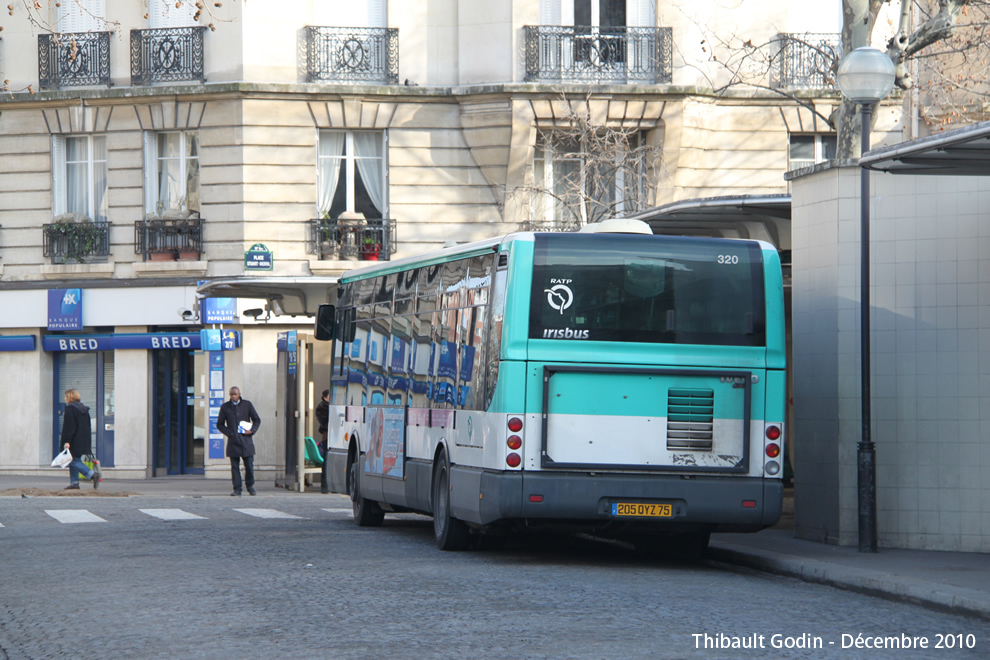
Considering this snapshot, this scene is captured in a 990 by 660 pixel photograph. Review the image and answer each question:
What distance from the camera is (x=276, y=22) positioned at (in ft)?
96.5

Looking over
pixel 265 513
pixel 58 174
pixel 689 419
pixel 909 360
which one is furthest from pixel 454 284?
pixel 58 174

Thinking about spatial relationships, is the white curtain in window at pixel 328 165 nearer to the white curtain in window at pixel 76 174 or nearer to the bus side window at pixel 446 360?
the white curtain in window at pixel 76 174

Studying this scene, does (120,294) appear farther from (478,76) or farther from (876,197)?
(876,197)

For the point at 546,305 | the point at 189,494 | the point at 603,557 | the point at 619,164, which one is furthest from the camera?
the point at 619,164

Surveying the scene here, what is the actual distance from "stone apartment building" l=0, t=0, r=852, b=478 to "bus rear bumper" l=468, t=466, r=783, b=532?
16118 mm

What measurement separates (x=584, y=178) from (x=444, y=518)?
15.3 metres

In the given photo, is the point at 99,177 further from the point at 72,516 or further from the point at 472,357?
the point at 472,357

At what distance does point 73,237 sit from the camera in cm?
3070

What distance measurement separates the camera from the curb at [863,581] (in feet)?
33.7

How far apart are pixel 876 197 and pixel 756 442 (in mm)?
2910

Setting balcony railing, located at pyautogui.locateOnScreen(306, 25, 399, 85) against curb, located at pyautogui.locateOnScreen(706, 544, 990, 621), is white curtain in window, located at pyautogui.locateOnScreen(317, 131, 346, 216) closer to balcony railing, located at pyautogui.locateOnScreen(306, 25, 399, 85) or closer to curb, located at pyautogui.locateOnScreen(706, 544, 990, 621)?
balcony railing, located at pyautogui.locateOnScreen(306, 25, 399, 85)

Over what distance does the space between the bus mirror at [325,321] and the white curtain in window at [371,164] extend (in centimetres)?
1077

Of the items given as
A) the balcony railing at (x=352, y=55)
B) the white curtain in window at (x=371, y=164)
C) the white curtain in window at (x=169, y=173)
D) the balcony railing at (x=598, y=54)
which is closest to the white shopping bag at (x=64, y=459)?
the white curtain in window at (x=169, y=173)

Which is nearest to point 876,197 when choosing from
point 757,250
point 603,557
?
point 757,250
